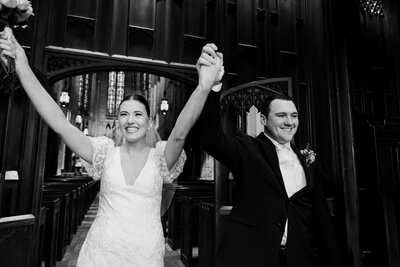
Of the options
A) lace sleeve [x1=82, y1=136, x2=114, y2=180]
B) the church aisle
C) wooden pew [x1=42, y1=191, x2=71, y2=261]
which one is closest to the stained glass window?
the church aisle

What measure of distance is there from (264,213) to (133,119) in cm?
79

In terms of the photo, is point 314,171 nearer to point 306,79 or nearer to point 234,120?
point 234,120

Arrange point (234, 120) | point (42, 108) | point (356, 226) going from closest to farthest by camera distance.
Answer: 1. point (42, 108)
2. point (356, 226)
3. point (234, 120)

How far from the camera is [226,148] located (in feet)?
4.73

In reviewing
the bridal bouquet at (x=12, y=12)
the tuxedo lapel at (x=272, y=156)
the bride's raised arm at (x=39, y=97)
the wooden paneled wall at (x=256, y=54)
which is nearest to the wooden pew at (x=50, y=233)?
the wooden paneled wall at (x=256, y=54)

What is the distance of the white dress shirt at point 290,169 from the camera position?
1.53m

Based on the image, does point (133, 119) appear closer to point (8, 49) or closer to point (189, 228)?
point (8, 49)

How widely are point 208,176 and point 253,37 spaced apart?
18.3 ft

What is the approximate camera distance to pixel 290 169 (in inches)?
62.4

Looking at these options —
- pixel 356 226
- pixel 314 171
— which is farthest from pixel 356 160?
pixel 314 171

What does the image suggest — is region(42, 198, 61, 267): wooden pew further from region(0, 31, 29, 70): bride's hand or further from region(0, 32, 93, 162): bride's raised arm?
region(0, 31, 29, 70): bride's hand

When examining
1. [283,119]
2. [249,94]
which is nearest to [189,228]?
[249,94]

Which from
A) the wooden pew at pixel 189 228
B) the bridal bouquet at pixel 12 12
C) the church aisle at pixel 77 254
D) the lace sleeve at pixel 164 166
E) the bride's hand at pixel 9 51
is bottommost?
the church aisle at pixel 77 254

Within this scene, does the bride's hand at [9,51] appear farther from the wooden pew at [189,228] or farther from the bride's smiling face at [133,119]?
the wooden pew at [189,228]
